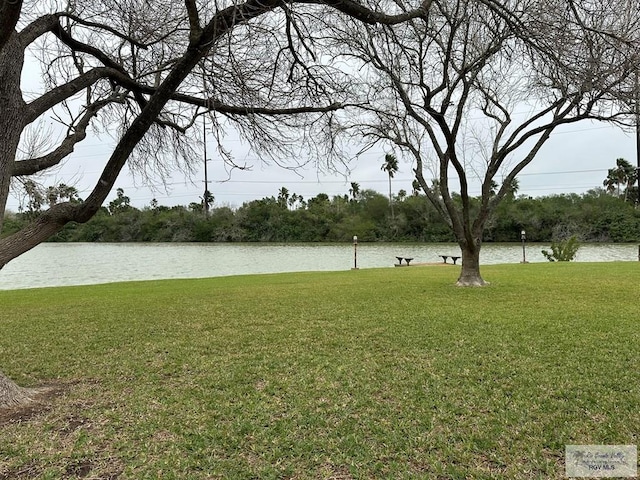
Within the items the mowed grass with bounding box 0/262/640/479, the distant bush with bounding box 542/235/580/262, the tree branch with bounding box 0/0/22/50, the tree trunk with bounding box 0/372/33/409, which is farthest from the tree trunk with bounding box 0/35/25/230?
the distant bush with bounding box 542/235/580/262

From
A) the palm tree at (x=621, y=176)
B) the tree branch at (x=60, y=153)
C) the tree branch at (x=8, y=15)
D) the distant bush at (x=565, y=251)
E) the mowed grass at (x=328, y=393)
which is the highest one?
the palm tree at (x=621, y=176)

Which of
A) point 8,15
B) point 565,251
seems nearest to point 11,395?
point 8,15

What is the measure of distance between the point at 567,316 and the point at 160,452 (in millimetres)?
5805

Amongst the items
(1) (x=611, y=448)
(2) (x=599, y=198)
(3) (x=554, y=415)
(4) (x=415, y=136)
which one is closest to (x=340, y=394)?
(3) (x=554, y=415)

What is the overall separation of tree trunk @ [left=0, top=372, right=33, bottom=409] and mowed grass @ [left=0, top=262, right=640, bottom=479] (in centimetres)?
24

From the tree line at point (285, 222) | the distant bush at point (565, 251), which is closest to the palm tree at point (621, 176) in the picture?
the tree line at point (285, 222)
